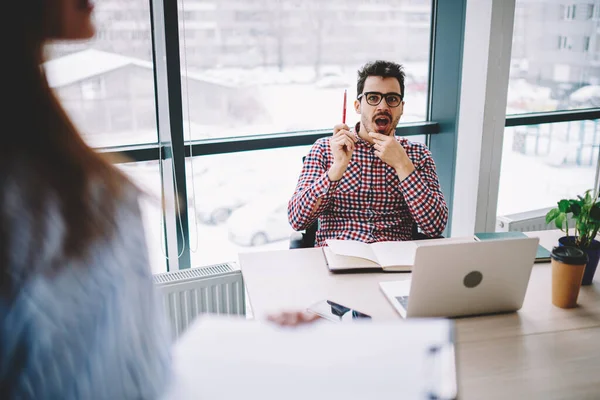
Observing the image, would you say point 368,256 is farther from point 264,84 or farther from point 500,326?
point 264,84

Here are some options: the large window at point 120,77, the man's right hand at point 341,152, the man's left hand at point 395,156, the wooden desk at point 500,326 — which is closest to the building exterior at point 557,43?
the man's left hand at point 395,156

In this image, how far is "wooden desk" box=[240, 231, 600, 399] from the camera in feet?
3.76

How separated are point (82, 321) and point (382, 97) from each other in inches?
80.2

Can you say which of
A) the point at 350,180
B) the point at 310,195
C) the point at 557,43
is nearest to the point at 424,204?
the point at 350,180

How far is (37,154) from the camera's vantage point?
1.40 ft

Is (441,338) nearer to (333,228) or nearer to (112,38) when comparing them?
(333,228)

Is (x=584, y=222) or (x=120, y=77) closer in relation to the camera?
(x=584, y=222)

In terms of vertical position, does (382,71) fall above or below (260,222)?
above

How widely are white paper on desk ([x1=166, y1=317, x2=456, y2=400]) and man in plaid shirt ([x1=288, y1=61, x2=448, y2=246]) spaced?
4.87 ft

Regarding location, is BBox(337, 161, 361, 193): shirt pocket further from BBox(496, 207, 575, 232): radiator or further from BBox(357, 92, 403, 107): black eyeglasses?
BBox(496, 207, 575, 232): radiator

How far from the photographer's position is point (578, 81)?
3521 mm

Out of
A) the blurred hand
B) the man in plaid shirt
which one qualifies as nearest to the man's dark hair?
the man in plaid shirt

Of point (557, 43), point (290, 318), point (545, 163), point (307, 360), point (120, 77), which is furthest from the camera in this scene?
point (545, 163)

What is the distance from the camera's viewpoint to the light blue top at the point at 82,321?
0.40 m
